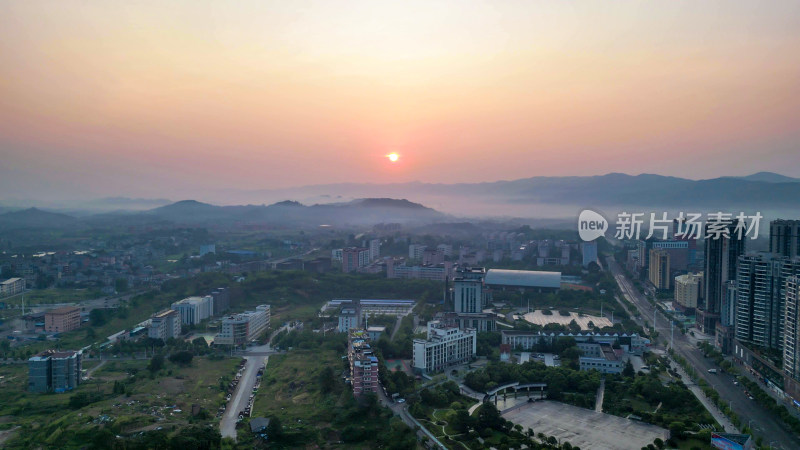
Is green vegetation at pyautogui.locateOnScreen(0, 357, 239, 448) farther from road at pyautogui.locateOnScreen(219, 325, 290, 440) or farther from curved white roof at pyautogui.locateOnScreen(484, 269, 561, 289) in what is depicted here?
curved white roof at pyautogui.locateOnScreen(484, 269, 561, 289)

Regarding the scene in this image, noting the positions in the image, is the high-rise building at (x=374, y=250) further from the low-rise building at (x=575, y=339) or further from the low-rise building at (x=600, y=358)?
the low-rise building at (x=600, y=358)

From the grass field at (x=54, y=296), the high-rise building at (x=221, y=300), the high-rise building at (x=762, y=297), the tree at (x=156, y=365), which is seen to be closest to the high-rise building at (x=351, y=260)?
the high-rise building at (x=221, y=300)

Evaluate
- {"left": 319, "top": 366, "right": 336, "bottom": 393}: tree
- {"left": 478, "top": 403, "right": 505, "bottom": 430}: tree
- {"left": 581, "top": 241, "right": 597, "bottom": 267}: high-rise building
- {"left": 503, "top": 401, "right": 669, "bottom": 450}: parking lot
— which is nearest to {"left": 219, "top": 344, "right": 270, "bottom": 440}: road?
{"left": 319, "top": 366, "right": 336, "bottom": 393}: tree

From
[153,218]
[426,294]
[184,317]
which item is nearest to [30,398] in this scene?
[184,317]

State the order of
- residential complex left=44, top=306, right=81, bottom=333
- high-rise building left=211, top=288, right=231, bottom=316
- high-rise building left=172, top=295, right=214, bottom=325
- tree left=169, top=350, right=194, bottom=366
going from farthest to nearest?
high-rise building left=211, top=288, right=231, bottom=316
high-rise building left=172, top=295, right=214, bottom=325
residential complex left=44, top=306, right=81, bottom=333
tree left=169, top=350, right=194, bottom=366

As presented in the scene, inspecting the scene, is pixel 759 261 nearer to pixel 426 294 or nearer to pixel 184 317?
pixel 426 294

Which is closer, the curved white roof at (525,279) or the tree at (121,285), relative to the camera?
the curved white roof at (525,279)
